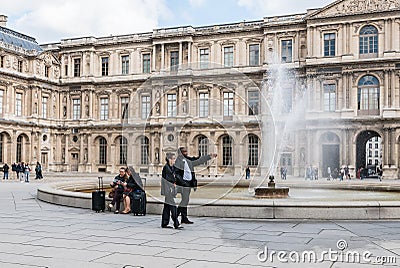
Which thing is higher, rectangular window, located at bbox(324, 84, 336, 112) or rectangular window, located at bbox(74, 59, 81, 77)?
rectangular window, located at bbox(74, 59, 81, 77)

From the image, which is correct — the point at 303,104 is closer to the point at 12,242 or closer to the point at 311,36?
the point at 311,36

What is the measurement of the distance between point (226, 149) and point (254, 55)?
9.14 m

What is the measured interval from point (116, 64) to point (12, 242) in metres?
43.6

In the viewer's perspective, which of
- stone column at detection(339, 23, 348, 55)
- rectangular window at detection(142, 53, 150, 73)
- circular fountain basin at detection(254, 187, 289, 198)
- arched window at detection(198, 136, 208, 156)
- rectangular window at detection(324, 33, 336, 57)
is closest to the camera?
circular fountain basin at detection(254, 187, 289, 198)

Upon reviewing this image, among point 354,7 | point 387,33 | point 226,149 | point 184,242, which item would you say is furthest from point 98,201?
point 226,149

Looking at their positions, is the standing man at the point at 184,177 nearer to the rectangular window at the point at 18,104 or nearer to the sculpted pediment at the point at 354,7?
the sculpted pediment at the point at 354,7

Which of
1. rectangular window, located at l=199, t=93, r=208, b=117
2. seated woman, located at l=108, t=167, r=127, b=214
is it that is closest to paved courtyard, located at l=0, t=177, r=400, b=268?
seated woman, located at l=108, t=167, r=127, b=214

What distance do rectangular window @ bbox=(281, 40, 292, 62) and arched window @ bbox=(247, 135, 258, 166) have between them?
7527mm

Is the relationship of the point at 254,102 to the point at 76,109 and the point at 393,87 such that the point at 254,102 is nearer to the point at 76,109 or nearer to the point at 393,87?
the point at 393,87

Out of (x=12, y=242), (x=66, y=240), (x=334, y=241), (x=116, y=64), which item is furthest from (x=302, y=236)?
(x=116, y=64)

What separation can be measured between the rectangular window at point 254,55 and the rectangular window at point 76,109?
18884 millimetres

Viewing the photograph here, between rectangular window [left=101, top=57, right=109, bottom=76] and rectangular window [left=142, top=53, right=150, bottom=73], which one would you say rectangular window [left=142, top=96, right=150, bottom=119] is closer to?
rectangular window [left=142, top=53, right=150, bottom=73]

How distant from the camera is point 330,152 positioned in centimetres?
4150

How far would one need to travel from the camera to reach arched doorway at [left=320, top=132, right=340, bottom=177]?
41.3 m
